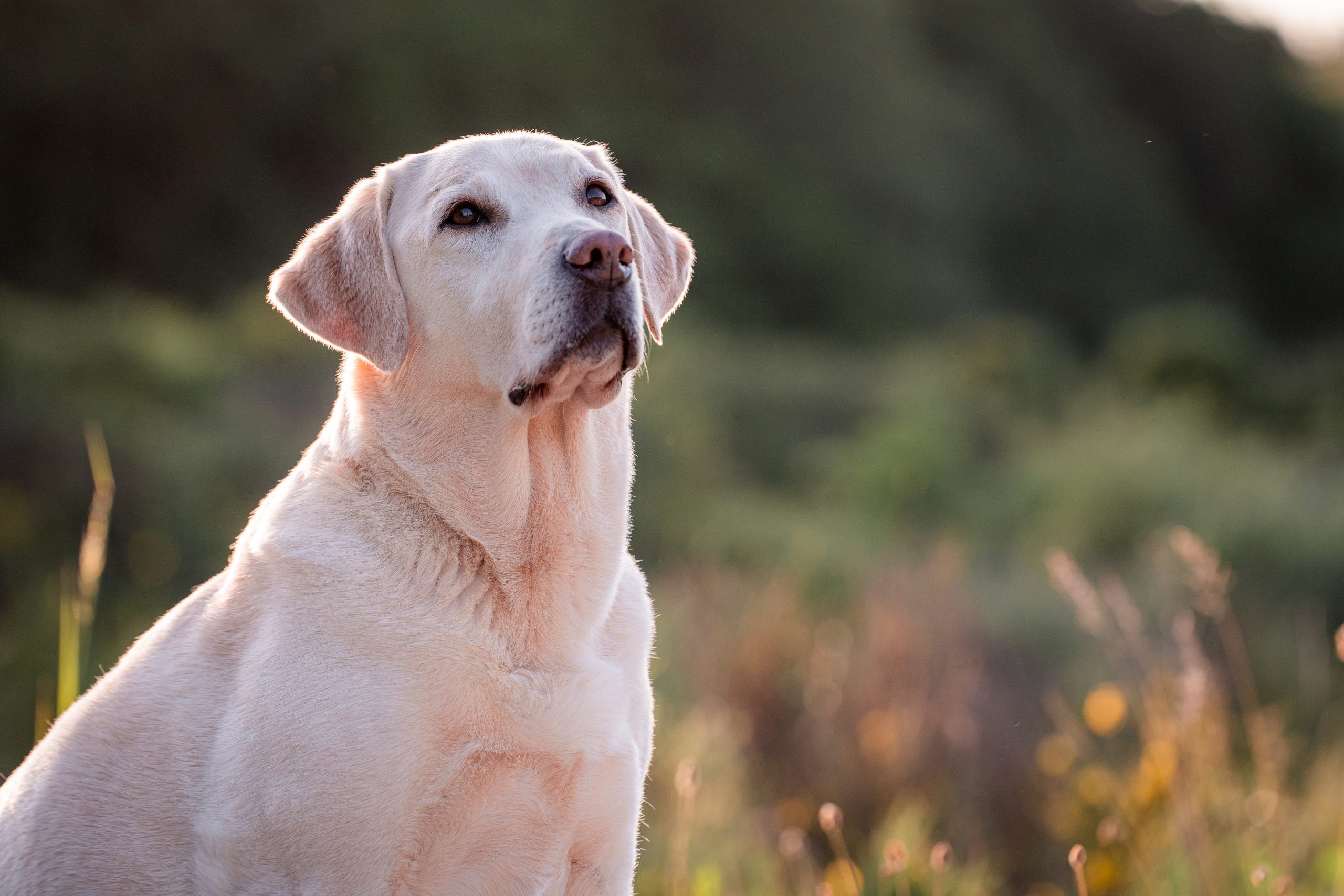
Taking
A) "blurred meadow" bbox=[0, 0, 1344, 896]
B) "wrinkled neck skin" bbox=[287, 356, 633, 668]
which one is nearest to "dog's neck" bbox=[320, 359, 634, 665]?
"wrinkled neck skin" bbox=[287, 356, 633, 668]

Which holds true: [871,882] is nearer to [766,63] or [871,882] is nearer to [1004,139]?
[766,63]

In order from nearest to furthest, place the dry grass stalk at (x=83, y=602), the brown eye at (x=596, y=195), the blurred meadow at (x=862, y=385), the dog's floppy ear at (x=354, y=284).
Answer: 1. the dog's floppy ear at (x=354, y=284)
2. the brown eye at (x=596, y=195)
3. the dry grass stalk at (x=83, y=602)
4. the blurred meadow at (x=862, y=385)

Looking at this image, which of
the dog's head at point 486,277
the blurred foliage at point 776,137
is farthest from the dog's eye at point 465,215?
the blurred foliage at point 776,137

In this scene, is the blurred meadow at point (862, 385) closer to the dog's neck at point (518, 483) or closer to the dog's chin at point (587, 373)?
the dog's neck at point (518, 483)

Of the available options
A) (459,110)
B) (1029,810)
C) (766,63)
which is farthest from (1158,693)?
(766,63)

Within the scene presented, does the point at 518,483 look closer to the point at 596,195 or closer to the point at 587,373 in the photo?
the point at 587,373

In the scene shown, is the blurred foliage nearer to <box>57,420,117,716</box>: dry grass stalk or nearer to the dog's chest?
<box>57,420,117,716</box>: dry grass stalk

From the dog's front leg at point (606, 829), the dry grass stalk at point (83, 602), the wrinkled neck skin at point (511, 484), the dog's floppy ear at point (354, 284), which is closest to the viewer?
the dog's front leg at point (606, 829)

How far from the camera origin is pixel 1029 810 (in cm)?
662

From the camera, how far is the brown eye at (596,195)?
2.72 m

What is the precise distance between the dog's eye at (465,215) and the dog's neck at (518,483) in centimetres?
39

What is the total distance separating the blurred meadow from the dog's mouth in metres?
0.92

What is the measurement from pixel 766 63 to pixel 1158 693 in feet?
87.5

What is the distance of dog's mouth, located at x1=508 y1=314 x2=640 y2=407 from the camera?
93.1 inches
